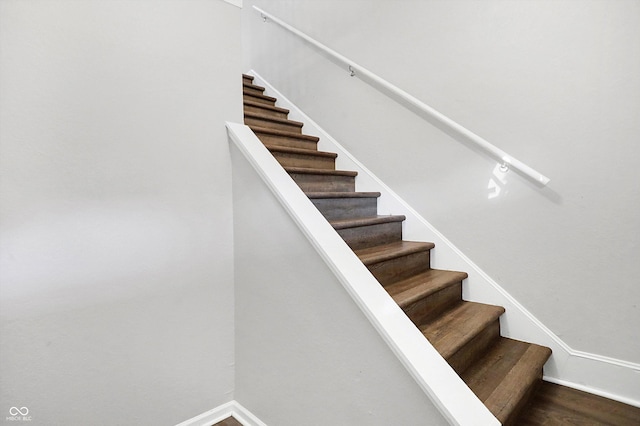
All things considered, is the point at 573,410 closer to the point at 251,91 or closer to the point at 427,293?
the point at 427,293

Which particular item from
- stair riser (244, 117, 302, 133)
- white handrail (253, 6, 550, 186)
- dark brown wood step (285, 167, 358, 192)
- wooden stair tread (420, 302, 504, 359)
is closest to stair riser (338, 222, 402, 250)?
dark brown wood step (285, 167, 358, 192)

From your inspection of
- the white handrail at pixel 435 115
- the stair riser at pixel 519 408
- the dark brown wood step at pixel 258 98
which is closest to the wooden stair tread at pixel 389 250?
the white handrail at pixel 435 115

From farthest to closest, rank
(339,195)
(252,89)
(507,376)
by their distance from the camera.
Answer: (252,89) → (339,195) → (507,376)

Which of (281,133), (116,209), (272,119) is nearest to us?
(116,209)

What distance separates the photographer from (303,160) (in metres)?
2.31

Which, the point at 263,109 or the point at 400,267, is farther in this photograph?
the point at 263,109

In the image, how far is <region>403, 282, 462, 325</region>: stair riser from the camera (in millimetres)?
1482

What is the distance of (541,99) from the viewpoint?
168 centimetres

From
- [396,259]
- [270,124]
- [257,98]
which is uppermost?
[257,98]

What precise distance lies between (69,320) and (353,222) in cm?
128

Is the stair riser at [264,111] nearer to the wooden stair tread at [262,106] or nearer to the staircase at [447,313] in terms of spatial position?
the wooden stair tread at [262,106]

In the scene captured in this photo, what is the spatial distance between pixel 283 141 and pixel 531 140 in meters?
1.54

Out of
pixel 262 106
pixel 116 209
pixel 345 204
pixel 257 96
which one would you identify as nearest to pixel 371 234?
pixel 345 204

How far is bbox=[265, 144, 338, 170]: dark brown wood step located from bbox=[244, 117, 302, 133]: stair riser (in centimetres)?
45
